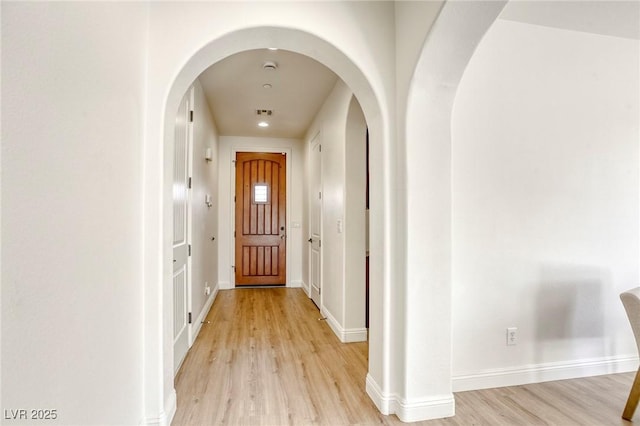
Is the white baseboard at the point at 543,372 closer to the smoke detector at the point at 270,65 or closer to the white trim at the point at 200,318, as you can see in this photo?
the white trim at the point at 200,318

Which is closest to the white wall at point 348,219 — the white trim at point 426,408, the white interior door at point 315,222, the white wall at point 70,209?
the white interior door at point 315,222

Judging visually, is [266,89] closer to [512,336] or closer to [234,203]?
[234,203]

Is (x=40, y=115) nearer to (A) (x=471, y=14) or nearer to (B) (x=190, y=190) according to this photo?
(A) (x=471, y=14)

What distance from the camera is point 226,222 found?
552cm

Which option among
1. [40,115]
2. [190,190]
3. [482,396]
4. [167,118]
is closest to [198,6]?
[167,118]

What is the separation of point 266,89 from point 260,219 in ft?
8.59

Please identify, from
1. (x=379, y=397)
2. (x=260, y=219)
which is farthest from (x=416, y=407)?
(x=260, y=219)

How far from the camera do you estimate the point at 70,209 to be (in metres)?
1.04

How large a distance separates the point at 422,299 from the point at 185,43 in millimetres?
1889

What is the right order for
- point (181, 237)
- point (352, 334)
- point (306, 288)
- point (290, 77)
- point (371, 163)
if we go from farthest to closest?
point (306, 288), point (290, 77), point (352, 334), point (181, 237), point (371, 163)

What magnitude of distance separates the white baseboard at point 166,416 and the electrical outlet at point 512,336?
2158mm

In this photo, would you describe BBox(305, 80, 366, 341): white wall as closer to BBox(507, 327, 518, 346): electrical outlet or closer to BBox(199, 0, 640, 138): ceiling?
BBox(199, 0, 640, 138): ceiling

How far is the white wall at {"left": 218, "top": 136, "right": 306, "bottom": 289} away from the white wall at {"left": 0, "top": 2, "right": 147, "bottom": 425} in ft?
13.0

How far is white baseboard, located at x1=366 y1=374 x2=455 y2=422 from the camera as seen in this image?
1.87m
